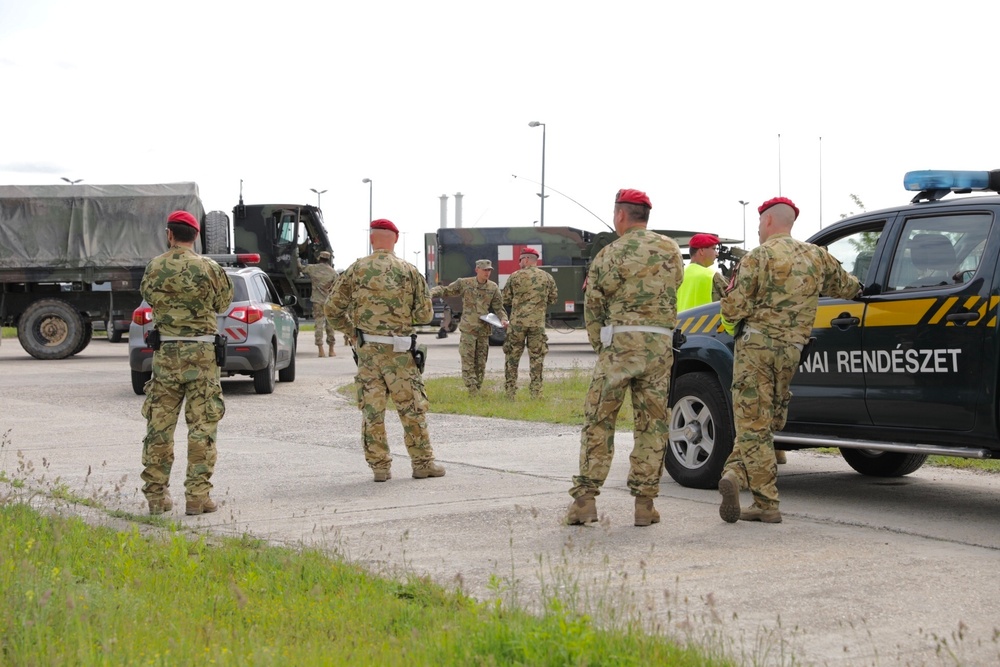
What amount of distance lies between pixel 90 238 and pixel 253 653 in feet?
68.6

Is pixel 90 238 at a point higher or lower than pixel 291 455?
higher

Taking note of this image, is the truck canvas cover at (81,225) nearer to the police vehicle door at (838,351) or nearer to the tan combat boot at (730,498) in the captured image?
the police vehicle door at (838,351)

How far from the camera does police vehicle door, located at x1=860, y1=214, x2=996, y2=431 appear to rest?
654 centimetres

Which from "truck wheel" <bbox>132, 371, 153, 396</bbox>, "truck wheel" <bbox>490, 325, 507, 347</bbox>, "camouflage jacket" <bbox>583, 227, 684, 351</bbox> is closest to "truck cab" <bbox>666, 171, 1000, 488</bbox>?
"camouflage jacket" <bbox>583, 227, 684, 351</bbox>

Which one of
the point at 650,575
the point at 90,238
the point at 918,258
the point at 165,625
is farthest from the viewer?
the point at 90,238

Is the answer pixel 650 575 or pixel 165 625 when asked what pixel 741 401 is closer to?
pixel 650 575

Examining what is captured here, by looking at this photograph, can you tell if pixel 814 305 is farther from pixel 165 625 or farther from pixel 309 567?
pixel 165 625

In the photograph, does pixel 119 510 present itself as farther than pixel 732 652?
Yes

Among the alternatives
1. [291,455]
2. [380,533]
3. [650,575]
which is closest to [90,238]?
[291,455]

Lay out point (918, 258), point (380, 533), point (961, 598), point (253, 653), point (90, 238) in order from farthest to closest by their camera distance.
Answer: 1. point (90, 238)
2. point (918, 258)
3. point (380, 533)
4. point (961, 598)
5. point (253, 653)

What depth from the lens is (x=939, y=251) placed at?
6.96 meters

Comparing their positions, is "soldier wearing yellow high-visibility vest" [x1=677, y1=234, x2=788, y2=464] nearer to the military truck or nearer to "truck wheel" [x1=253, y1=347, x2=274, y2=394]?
"truck wheel" [x1=253, y1=347, x2=274, y2=394]

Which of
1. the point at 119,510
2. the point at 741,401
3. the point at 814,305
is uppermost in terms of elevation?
the point at 814,305

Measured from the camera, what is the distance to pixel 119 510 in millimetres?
7305
